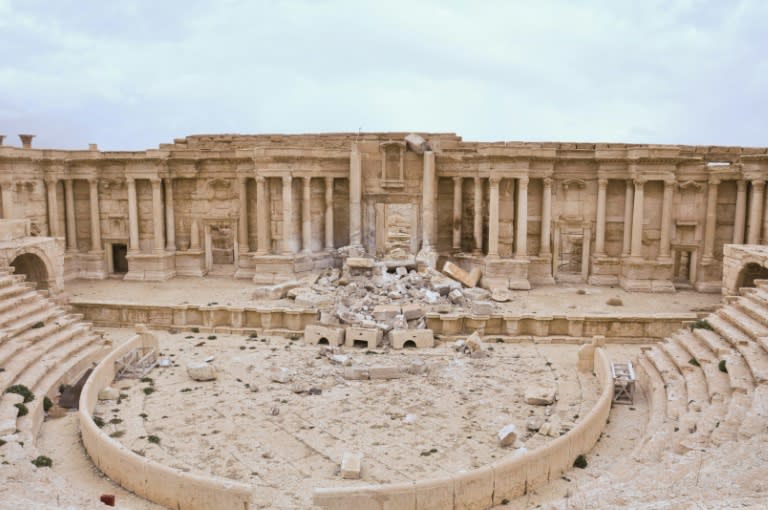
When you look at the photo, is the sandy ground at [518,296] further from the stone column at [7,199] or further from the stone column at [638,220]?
the stone column at [7,199]

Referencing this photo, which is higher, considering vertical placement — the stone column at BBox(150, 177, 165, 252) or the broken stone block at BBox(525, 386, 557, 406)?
the stone column at BBox(150, 177, 165, 252)

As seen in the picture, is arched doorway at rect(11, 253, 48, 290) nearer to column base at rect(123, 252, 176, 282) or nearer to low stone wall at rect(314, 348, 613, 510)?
column base at rect(123, 252, 176, 282)

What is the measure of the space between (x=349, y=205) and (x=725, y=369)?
16.3 m

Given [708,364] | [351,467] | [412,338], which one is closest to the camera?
[351,467]

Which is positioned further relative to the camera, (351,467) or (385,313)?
(385,313)

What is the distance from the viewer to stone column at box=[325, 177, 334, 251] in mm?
25528

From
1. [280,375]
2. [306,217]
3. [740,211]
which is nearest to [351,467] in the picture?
[280,375]

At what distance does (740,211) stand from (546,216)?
7.27m

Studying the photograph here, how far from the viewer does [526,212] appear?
24469 mm

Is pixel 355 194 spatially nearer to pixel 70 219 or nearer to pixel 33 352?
pixel 70 219

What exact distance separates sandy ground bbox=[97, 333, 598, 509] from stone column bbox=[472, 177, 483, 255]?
25.3 ft

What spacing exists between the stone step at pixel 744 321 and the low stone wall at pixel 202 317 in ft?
38.4

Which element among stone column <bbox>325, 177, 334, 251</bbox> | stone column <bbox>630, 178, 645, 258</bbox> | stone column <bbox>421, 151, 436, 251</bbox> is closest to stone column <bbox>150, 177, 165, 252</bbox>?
stone column <bbox>325, 177, 334, 251</bbox>

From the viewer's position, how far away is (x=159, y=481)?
32.8ft
